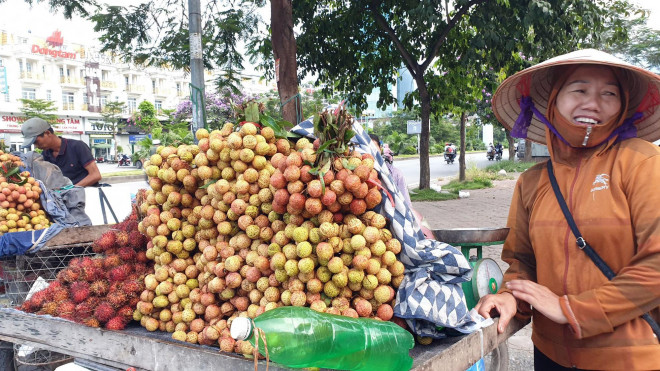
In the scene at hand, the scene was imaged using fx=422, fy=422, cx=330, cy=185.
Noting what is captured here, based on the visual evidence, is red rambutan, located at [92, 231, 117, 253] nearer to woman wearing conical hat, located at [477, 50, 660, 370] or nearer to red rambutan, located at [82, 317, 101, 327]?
red rambutan, located at [82, 317, 101, 327]

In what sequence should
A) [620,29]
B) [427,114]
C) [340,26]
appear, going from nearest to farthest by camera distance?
[620,29]
[340,26]
[427,114]

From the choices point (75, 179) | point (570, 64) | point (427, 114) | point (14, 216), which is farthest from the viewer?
point (427, 114)

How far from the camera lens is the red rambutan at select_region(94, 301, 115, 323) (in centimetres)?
184

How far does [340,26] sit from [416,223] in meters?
7.78

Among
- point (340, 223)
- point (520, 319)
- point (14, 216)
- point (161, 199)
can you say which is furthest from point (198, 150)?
point (14, 216)

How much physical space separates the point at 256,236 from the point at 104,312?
0.75 metres

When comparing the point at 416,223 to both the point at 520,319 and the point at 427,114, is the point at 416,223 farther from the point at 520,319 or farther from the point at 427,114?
the point at 427,114

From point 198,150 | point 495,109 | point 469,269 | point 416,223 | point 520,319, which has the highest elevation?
point 495,109

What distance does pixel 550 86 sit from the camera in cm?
190

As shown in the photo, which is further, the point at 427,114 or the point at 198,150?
the point at 427,114

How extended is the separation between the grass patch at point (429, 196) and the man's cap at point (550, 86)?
31.1ft

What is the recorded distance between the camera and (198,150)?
6.98 ft

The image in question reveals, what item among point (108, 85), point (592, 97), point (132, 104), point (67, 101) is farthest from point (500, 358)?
point (132, 104)

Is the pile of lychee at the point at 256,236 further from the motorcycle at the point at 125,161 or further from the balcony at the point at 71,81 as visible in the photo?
the balcony at the point at 71,81
